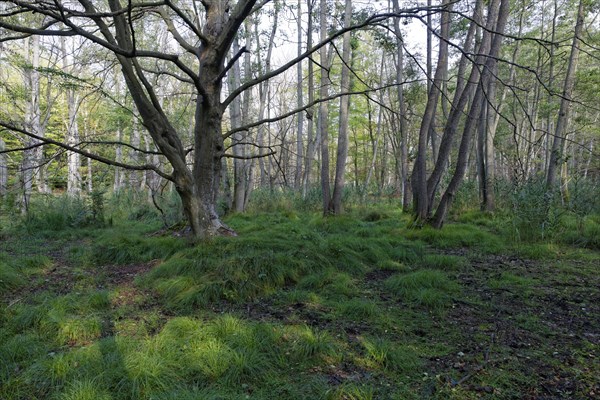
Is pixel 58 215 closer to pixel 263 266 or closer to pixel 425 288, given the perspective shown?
pixel 263 266

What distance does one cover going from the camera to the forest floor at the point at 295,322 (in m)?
2.06

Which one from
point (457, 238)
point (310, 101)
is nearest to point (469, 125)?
point (457, 238)

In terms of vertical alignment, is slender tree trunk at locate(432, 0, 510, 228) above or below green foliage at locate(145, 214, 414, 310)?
above

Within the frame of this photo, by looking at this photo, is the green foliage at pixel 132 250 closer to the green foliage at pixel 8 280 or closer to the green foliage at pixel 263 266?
the green foliage at pixel 263 266

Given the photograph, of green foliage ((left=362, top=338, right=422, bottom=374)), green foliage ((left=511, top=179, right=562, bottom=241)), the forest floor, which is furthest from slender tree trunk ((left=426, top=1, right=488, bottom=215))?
green foliage ((left=362, top=338, right=422, bottom=374))

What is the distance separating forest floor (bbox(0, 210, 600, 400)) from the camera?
2.06 metres

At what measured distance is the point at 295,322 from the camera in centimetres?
293

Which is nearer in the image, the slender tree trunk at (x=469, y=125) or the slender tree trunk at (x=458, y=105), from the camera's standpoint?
the slender tree trunk at (x=469, y=125)

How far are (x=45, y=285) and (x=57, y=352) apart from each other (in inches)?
72.4

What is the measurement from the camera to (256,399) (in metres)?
1.90

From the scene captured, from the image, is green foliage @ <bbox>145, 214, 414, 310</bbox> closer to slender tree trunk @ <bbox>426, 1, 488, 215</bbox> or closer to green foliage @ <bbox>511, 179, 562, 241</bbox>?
slender tree trunk @ <bbox>426, 1, 488, 215</bbox>

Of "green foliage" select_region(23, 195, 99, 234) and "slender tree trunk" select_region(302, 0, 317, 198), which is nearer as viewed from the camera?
"green foliage" select_region(23, 195, 99, 234)

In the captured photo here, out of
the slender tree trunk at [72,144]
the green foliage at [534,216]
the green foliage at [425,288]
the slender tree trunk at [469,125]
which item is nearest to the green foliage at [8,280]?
the slender tree trunk at [72,144]

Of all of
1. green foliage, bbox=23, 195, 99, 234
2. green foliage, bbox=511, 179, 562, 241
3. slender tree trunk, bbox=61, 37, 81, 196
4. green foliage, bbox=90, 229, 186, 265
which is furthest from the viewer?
green foliage, bbox=23, 195, 99, 234
